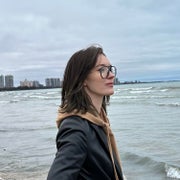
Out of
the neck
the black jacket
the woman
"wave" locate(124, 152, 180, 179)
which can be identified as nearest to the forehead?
the woman

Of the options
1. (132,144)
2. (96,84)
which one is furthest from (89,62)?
(132,144)

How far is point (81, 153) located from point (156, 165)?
316 inches

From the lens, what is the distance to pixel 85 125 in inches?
64.7

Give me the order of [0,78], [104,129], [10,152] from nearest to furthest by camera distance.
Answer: [104,129] < [10,152] < [0,78]

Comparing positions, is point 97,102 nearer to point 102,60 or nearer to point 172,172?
point 102,60

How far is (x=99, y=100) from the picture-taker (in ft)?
6.13

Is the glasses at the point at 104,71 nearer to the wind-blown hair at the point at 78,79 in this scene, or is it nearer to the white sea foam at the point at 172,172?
the wind-blown hair at the point at 78,79

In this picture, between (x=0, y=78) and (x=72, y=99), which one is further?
(x=0, y=78)

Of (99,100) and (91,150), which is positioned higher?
(99,100)

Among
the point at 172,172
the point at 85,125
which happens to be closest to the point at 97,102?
the point at 85,125

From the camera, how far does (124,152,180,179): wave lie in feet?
28.2

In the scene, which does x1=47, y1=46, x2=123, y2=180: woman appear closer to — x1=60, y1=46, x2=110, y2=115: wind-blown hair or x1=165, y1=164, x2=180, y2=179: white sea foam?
x1=60, y1=46, x2=110, y2=115: wind-blown hair

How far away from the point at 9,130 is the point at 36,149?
6.13m

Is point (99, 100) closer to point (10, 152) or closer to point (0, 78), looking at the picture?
point (10, 152)
